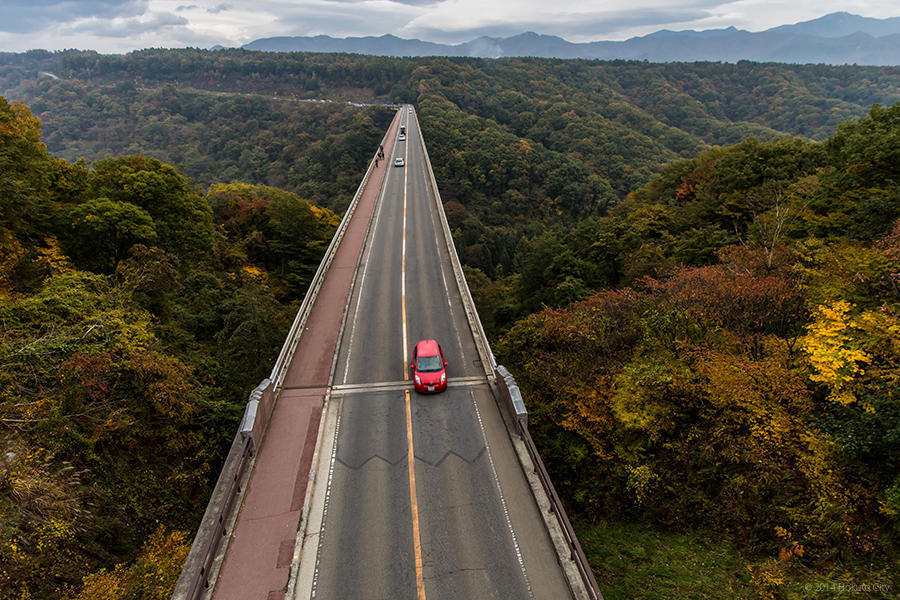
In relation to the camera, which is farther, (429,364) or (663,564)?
(429,364)

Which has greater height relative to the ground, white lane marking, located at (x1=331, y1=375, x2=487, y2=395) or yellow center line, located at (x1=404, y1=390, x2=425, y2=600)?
white lane marking, located at (x1=331, y1=375, x2=487, y2=395)

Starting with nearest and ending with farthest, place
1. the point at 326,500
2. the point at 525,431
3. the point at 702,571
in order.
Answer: the point at 702,571, the point at 326,500, the point at 525,431

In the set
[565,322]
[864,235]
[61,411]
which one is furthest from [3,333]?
[864,235]

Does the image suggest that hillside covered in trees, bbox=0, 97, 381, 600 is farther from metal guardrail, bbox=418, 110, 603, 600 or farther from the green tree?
metal guardrail, bbox=418, 110, 603, 600

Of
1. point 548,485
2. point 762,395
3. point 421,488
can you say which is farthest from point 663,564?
point 421,488

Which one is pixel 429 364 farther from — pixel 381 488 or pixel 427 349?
pixel 381 488

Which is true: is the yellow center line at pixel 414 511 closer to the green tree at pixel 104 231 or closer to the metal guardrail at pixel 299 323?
the metal guardrail at pixel 299 323

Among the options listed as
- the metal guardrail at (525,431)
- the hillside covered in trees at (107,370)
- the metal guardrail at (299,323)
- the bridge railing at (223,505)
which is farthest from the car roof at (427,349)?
the hillside covered in trees at (107,370)

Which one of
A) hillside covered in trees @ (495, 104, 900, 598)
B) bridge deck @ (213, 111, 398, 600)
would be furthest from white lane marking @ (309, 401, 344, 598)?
hillside covered in trees @ (495, 104, 900, 598)
